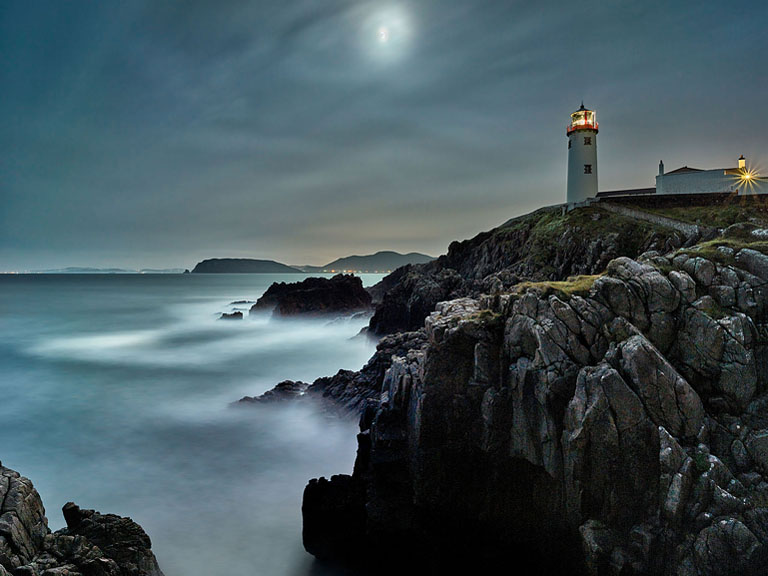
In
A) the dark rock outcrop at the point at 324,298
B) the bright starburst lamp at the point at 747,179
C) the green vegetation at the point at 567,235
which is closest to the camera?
the green vegetation at the point at 567,235

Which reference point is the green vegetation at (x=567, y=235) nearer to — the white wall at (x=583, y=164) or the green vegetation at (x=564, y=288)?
the white wall at (x=583, y=164)

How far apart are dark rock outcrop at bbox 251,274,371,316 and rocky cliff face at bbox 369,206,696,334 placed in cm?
1980

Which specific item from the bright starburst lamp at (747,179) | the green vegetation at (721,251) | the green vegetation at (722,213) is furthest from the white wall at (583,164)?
the green vegetation at (721,251)

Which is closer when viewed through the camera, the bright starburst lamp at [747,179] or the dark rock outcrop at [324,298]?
the bright starburst lamp at [747,179]

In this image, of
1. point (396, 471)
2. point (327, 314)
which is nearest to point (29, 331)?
point (327, 314)

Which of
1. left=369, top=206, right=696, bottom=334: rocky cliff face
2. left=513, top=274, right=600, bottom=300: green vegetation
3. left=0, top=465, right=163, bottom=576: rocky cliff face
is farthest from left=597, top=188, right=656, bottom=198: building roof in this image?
left=0, top=465, right=163, bottom=576: rocky cliff face

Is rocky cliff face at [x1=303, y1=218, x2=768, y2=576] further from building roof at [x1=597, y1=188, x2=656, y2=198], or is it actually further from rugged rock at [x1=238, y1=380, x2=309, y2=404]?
building roof at [x1=597, y1=188, x2=656, y2=198]

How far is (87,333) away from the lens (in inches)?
2403

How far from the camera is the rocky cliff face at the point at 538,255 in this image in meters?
33.2

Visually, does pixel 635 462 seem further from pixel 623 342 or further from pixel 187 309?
pixel 187 309

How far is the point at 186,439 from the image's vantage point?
23.9m

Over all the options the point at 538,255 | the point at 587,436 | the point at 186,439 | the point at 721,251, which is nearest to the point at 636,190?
the point at 538,255

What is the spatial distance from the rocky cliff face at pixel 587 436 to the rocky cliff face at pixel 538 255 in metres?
17.2

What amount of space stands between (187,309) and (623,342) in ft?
310
